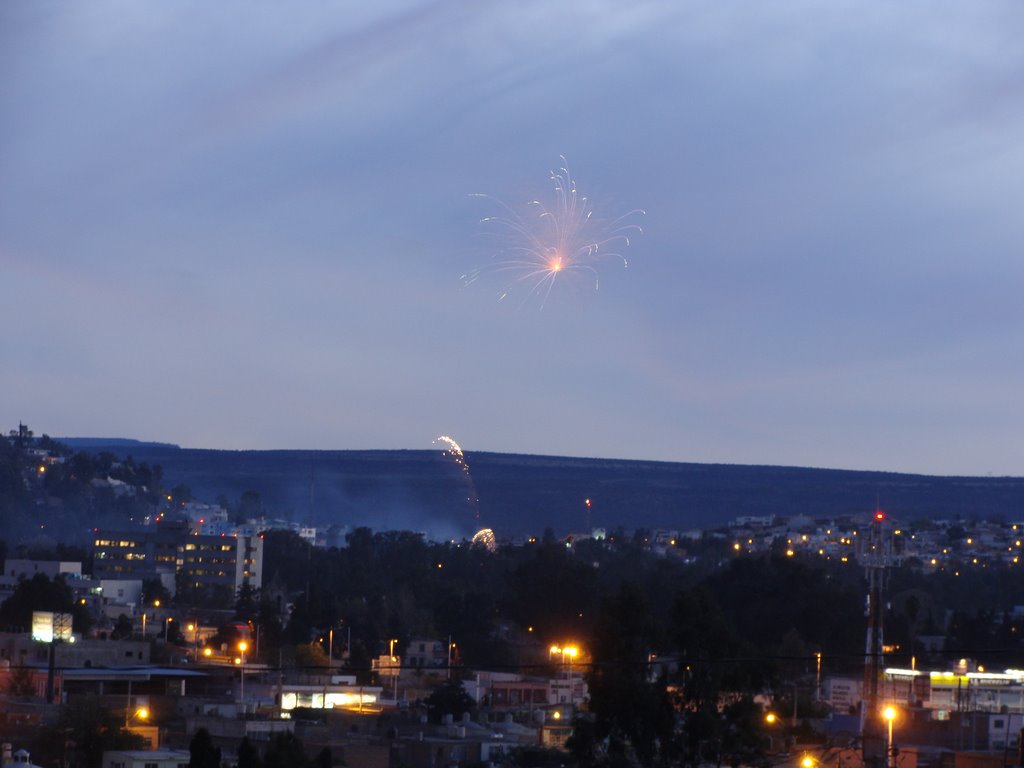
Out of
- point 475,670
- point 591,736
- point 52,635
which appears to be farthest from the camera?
point 475,670

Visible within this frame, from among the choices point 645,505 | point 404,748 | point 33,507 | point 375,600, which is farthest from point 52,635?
point 645,505

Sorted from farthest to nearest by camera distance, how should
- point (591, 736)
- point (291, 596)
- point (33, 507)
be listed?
point (33, 507) → point (291, 596) → point (591, 736)

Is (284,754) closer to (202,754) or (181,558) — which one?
(202,754)

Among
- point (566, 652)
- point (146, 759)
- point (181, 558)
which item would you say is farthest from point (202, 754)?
→ point (181, 558)

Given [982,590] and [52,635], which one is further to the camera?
[982,590]

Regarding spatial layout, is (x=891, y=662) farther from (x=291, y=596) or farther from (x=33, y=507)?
(x=33, y=507)

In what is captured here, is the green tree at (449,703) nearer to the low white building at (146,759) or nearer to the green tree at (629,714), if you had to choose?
the green tree at (629,714)

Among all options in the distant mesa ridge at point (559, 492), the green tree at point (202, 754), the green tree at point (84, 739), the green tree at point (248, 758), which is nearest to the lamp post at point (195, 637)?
the green tree at point (84, 739)

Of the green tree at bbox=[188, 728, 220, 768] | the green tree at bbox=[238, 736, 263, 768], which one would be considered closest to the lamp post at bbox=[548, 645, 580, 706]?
the green tree at bbox=[238, 736, 263, 768]
